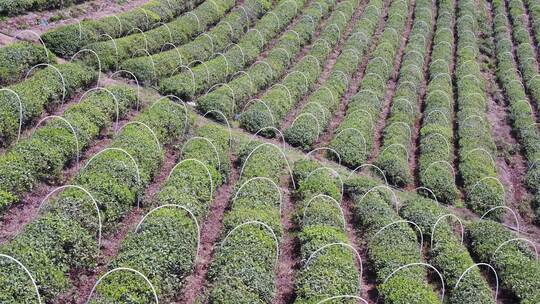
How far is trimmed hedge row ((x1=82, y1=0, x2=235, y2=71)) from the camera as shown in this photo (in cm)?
2692

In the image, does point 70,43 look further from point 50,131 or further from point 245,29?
point 245,29

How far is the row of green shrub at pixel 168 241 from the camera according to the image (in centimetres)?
1458

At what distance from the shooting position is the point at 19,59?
77.3 feet

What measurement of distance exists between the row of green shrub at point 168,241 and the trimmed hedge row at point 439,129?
9244 millimetres

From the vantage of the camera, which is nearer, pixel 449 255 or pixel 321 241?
pixel 321 241

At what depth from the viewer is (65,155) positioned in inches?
768

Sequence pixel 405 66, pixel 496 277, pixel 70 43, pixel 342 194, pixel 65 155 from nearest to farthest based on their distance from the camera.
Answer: pixel 496 277
pixel 65 155
pixel 342 194
pixel 70 43
pixel 405 66

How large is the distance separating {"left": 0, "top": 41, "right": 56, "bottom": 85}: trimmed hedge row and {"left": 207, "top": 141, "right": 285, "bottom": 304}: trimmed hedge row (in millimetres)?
10254

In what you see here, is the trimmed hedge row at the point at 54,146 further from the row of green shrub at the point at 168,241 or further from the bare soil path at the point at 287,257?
the bare soil path at the point at 287,257

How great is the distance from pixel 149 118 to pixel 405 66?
59.5ft

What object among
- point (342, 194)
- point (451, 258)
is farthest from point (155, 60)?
point (451, 258)

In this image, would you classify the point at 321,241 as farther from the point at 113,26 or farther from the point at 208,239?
the point at 113,26

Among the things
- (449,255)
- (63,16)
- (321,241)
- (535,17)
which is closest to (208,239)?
(321,241)

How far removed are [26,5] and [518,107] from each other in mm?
27086
